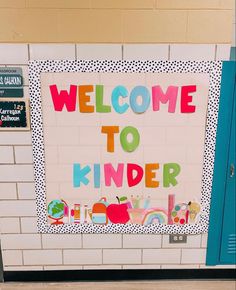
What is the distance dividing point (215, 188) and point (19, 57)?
1589 mm

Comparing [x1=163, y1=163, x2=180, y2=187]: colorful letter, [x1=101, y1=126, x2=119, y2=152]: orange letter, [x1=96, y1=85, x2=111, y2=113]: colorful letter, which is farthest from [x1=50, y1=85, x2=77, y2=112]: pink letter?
[x1=163, y1=163, x2=180, y2=187]: colorful letter

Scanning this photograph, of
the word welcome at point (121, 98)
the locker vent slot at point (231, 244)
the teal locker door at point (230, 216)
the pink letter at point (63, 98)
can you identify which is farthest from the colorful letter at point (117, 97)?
the locker vent slot at point (231, 244)

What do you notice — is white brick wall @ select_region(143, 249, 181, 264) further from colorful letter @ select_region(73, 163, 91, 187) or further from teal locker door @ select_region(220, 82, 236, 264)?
colorful letter @ select_region(73, 163, 91, 187)

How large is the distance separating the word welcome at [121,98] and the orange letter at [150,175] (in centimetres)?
38

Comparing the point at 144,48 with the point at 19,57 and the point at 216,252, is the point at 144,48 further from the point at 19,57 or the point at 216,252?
the point at 216,252

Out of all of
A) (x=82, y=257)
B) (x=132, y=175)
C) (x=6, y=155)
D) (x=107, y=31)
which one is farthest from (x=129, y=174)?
(x=107, y=31)

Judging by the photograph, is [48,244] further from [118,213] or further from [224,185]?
[224,185]

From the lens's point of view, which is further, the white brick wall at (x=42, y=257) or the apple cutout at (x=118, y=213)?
the white brick wall at (x=42, y=257)

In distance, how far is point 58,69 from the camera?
2244 millimetres

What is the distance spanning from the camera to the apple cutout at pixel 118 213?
251 cm

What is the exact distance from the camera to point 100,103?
2305 millimetres

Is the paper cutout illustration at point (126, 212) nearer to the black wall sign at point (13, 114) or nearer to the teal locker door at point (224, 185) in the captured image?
the teal locker door at point (224, 185)

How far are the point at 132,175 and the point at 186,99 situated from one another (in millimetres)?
632

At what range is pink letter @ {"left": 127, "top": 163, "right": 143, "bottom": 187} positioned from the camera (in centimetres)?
243
